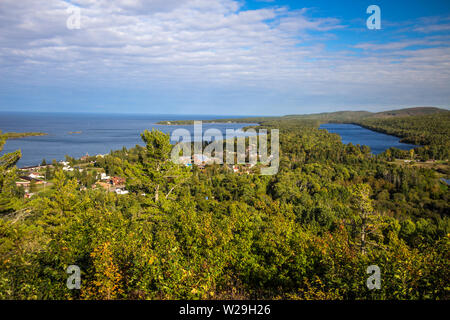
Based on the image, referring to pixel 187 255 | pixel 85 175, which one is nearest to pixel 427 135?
pixel 85 175

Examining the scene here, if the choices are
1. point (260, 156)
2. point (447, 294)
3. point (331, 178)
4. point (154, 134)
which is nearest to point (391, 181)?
point (331, 178)

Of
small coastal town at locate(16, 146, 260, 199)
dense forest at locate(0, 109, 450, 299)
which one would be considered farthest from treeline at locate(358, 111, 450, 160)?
dense forest at locate(0, 109, 450, 299)

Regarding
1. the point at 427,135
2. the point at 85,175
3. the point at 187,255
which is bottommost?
the point at 85,175

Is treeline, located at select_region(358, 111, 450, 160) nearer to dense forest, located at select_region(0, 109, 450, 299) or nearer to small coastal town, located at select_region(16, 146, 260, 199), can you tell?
small coastal town, located at select_region(16, 146, 260, 199)

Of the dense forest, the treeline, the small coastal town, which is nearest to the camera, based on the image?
the dense forest

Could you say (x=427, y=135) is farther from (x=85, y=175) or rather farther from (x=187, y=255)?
(x=187, y=255)

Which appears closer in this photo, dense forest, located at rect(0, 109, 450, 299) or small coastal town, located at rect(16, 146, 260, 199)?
dense forest, located at rect(0, 109, 450, 299)

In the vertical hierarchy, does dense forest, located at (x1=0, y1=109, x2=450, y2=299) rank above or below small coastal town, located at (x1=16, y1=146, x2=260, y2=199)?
above

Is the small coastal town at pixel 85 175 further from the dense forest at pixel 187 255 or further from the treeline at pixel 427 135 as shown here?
the treeline at pixel 427 135

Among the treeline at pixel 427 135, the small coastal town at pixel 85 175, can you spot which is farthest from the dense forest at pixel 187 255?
the treeline at pixel 427 135
